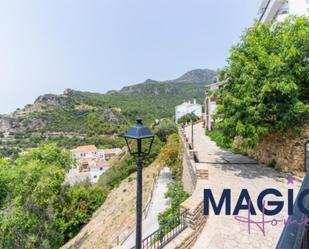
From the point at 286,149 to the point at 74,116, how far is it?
85748 mm

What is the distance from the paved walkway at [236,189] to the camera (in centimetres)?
587

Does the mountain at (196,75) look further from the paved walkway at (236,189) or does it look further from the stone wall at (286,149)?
the stone wall at (286,149)

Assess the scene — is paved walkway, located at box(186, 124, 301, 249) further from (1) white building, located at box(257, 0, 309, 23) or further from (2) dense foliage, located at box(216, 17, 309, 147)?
(1) white building, located at box(257, 0, 309, 23)

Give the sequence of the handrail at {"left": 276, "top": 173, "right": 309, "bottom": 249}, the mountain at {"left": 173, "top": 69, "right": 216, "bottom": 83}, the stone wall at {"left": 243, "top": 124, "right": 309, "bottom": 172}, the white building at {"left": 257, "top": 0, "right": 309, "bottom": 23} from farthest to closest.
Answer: the mountain at {"left": 173, "top": 69, "right": 216, "bottom": 83}
the white building at {"left": 257, "top": 0, "right": 309, "bottom": 23}
the stone wall at {"left": 243, "top": 124, "right": 309, "bottom": 172}
the handrail at {"left": 276, "top": 173, "right": 309, "bottom": 249}

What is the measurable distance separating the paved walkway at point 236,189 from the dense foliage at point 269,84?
1.82 m

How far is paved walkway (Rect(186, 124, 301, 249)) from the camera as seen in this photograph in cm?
587

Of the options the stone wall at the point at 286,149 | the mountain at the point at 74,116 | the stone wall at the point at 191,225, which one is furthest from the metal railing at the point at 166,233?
the mountain at the point at 74,116

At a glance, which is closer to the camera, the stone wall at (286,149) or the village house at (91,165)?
the stone wall at (286,149)

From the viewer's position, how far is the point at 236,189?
9375 millimetres

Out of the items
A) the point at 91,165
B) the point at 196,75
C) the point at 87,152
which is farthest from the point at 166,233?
the point at 196,75

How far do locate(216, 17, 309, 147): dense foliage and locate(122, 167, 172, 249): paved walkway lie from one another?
596 centimetres

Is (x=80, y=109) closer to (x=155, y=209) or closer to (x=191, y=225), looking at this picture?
(x=155, y=209)

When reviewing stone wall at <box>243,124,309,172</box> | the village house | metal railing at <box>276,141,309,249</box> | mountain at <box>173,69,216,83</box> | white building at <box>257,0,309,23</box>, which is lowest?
the village house

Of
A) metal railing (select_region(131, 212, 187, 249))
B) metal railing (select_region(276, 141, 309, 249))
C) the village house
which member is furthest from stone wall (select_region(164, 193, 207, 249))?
the village house
